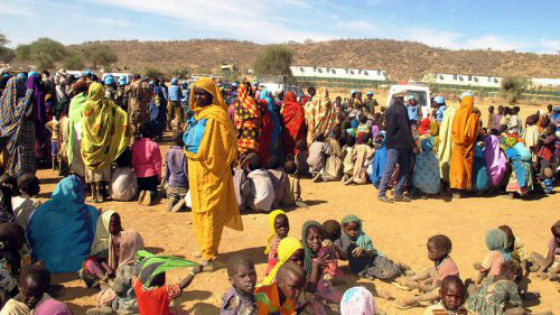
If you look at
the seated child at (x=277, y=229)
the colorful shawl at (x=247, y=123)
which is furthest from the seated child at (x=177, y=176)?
the seated child at (x=277, y=229)

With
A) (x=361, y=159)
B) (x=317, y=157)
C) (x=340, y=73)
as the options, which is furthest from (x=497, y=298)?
(x=340, y=73)

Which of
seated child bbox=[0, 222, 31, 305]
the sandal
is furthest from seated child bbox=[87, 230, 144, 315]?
the sandal

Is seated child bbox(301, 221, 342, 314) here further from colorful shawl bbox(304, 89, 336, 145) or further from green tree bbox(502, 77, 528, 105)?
green tree bbox(502, 77, 528, 105)

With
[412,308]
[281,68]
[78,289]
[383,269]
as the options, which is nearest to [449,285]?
[412,308]

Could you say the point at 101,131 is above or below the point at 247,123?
below

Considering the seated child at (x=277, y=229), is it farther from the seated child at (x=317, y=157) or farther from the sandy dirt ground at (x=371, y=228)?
the seated child at (x=317, y=157)

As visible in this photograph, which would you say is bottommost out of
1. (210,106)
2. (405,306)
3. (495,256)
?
(405,306)

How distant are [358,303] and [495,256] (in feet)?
7.08

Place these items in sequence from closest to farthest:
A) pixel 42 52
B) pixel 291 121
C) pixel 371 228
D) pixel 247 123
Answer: pixel 371 228
pixel 247 123
pixel 291 121
pixel 42 52

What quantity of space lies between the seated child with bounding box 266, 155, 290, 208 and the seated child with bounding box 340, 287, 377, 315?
429cm

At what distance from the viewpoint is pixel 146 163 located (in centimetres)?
729

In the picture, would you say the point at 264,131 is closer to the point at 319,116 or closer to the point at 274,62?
the point at 319,116

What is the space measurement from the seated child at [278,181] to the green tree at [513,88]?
102 feet

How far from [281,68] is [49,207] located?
5418 centimetres
